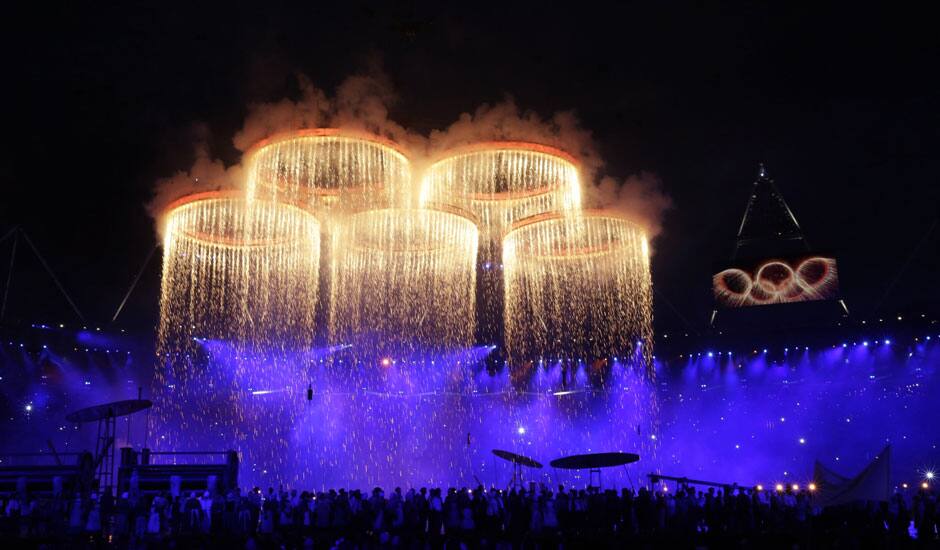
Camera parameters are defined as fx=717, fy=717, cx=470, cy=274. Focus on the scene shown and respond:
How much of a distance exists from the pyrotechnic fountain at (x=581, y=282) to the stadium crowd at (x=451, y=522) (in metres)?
7.17

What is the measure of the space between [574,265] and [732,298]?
5.43m

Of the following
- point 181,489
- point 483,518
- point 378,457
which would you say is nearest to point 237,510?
point 181,489

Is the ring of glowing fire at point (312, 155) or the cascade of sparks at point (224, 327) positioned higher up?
the ring of glowing fire at point (312, 155)

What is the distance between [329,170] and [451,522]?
31.5ft

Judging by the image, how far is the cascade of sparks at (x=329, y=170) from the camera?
17.0 meters

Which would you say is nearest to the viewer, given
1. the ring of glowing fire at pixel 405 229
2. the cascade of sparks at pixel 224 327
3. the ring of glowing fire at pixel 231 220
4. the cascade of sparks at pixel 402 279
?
the ring of glowing fire at pixel 231 220

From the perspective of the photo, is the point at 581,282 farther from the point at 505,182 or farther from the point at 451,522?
the point at 451,522

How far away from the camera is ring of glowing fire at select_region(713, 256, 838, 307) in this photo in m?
22.9

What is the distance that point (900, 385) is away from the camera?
3738 centimetres

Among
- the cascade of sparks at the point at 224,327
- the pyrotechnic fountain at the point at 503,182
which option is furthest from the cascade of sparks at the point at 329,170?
the cascade of sparks at the point at 224,327

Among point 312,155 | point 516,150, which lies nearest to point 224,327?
point 312,155

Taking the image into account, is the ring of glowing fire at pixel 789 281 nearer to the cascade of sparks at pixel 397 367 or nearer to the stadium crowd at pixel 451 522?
the cascade of sparks at pixel 397 367

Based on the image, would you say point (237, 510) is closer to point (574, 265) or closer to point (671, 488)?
point (574, 265)

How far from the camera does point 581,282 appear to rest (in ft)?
95.0
